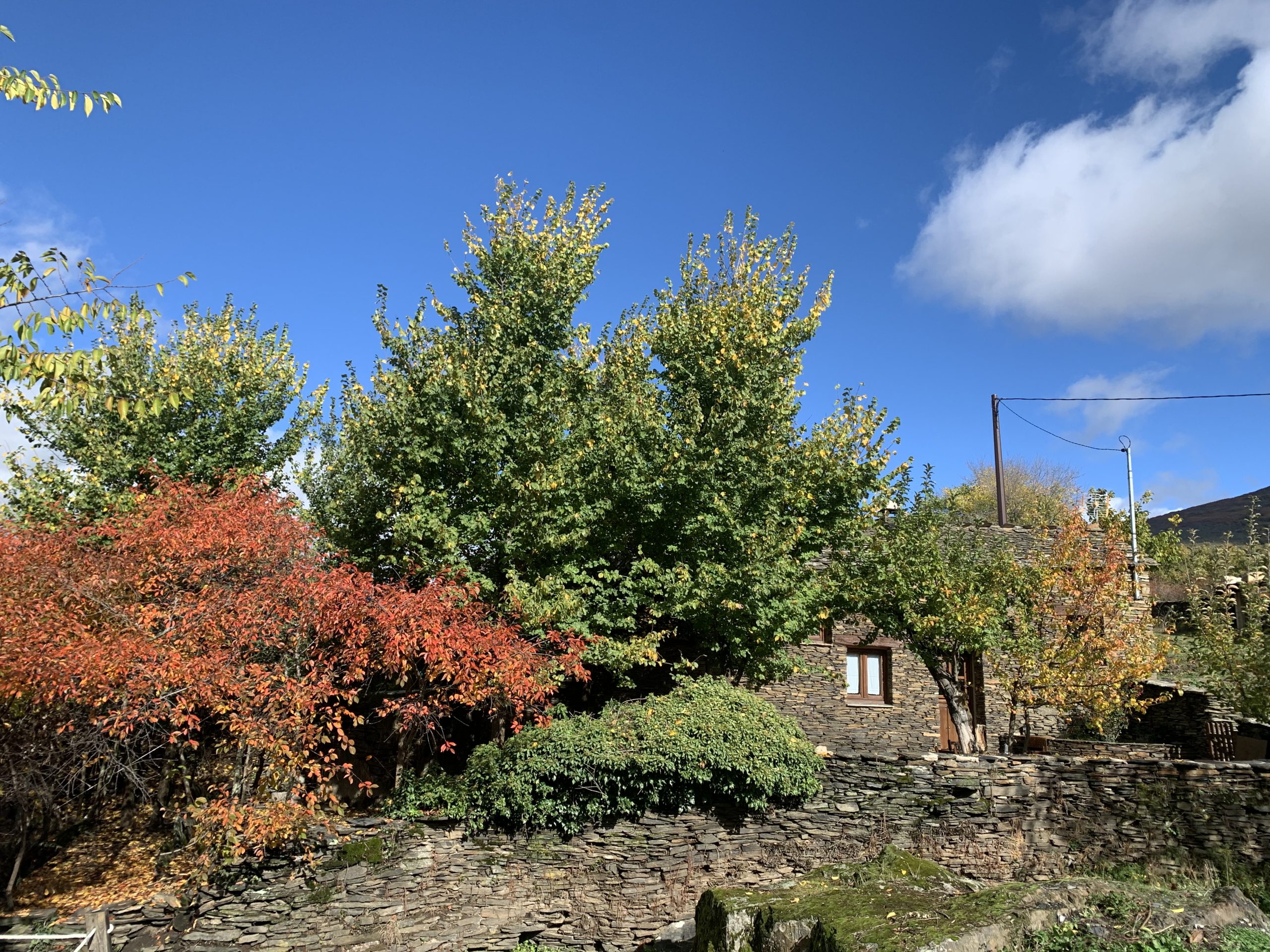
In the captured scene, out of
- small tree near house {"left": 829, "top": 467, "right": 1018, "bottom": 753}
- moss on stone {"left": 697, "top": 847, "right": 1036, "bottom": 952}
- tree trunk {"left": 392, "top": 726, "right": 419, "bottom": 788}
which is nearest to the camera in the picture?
moss on stone {"left": 697, "top": 847, "right": 1036, "bottom": 952}

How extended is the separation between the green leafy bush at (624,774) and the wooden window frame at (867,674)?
846cm

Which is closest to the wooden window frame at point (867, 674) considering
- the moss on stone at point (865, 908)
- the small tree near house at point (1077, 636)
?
the small tree near house at point (1077, 636)

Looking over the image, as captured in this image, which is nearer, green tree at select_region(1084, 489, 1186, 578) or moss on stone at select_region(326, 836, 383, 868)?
moss on stone at select_region(326, 836, 383, 868)

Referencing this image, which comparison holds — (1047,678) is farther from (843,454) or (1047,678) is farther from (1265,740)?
(843,454)

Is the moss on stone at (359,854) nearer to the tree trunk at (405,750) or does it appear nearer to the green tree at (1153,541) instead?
the tree trunk at (405,750)

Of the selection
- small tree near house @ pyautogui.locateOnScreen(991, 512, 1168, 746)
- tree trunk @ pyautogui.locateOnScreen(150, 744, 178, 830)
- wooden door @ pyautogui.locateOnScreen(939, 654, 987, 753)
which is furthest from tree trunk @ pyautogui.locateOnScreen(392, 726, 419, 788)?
wooden door @ pyautogui.locateOnScreen(939, 654, 987, 753)

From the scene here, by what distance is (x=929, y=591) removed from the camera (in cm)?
1493

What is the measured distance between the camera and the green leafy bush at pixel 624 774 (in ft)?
39.7

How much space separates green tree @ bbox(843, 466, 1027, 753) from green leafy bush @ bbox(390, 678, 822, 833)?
3773 millimetres

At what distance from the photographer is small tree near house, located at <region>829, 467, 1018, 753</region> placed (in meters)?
14.8

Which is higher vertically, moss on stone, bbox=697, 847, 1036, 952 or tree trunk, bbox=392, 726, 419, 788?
tree trunk, bbox=392, 726, 419, 788

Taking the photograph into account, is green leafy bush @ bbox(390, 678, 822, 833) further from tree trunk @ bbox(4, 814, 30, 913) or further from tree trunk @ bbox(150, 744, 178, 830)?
tree trunk @ bbox(4, 814, 30, 913)

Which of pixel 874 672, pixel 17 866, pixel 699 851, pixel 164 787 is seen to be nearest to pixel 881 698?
pixel 874 672

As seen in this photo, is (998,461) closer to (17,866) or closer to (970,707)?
(970,707)
